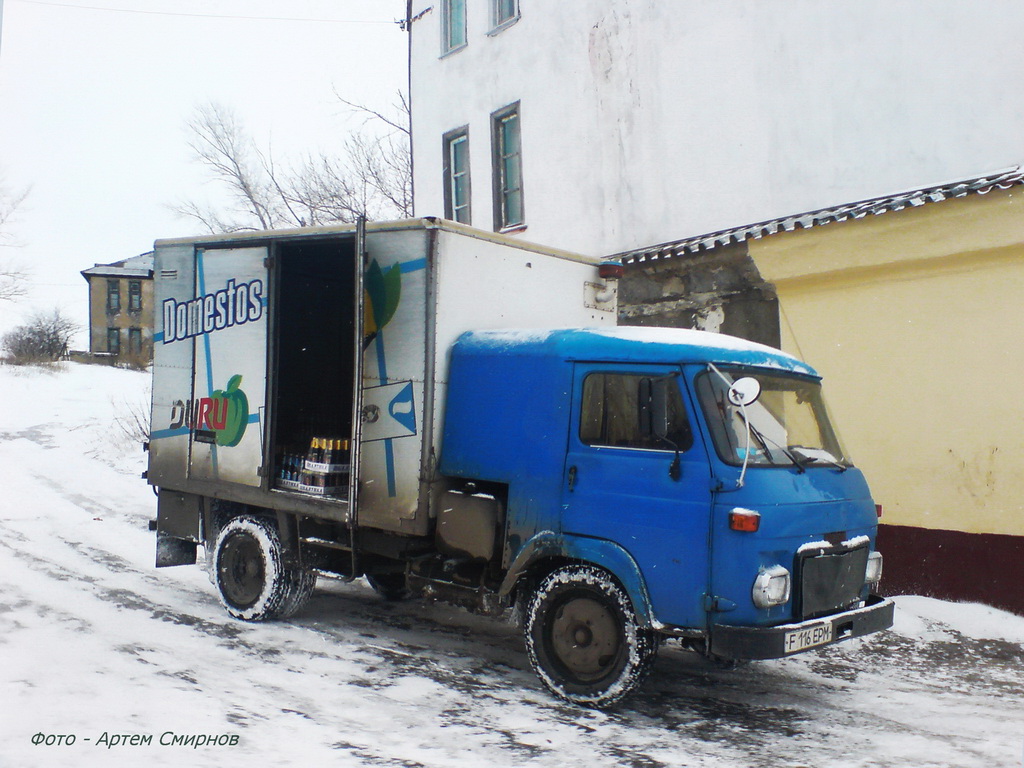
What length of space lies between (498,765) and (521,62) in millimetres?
11738

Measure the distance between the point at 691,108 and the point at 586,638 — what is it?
27.0 ft

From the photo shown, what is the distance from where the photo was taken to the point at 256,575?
292 inches

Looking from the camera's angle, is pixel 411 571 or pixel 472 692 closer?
pixel 472 692

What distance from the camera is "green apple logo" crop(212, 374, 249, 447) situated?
745 centimetres

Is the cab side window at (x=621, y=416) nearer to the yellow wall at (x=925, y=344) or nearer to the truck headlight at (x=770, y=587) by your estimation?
the truck headlight at (x=770, y=587)

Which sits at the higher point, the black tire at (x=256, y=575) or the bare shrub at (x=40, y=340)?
the bare shrub at (x=40, y=340)

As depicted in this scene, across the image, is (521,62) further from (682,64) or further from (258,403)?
(258,403)

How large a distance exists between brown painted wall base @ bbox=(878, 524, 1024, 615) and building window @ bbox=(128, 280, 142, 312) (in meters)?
60.1

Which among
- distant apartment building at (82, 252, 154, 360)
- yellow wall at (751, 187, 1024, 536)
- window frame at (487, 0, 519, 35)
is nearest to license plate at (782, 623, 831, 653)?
yellow wall at (751, 187, 1024, 536)

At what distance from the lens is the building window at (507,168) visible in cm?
1441

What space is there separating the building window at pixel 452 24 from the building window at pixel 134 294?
51.4 m

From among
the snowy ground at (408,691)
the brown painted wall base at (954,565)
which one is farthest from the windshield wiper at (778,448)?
the brown painted wall base at (954,565)

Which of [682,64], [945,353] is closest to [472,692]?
[945,353]

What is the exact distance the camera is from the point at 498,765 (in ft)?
14.8
